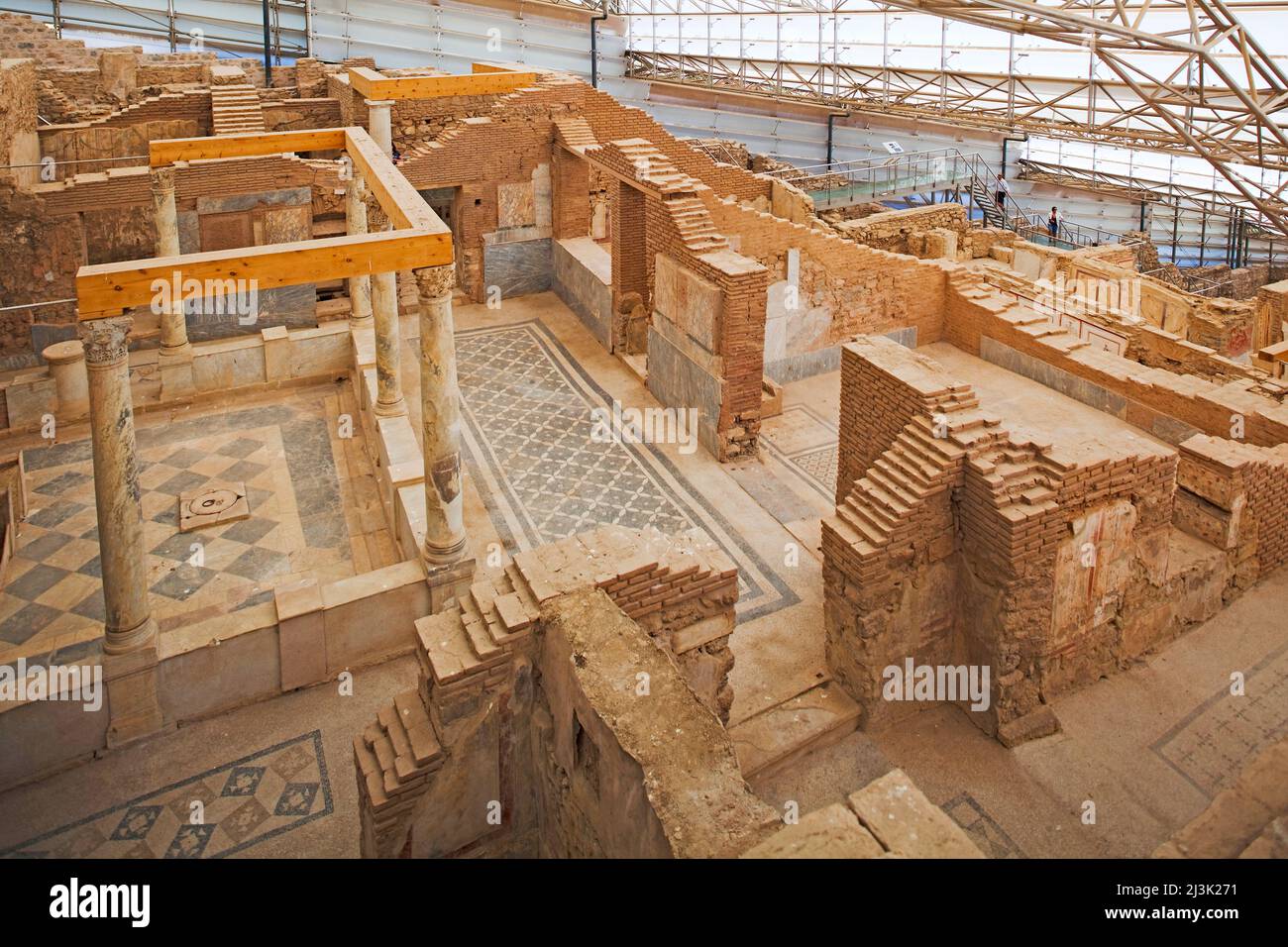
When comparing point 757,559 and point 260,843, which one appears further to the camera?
point 757,559

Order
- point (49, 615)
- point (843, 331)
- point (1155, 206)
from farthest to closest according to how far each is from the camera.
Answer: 1. point (1155, 206)
2. point (843, 331)
3. point (49, 615)

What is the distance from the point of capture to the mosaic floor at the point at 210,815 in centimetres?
601

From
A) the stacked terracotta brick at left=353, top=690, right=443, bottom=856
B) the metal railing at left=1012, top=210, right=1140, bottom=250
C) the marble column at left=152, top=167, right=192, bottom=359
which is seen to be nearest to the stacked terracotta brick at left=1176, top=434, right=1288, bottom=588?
the stacked terracotta brick at left=353, top=690, right=443, bottom=856

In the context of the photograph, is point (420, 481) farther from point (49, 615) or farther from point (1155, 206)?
Result: point (1155, 206)

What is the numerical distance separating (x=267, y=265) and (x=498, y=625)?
307 cm

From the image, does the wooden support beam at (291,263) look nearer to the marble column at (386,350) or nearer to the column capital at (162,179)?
the marble column at (386,350)

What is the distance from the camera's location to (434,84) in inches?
Answer: 501

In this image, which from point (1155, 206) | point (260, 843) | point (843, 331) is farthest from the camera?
point (1155, 206)

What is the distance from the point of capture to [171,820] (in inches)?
245

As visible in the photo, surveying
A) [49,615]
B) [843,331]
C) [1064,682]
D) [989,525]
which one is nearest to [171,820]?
[49,615]

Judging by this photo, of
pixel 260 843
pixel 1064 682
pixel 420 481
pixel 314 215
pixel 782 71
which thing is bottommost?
pixel 260 843

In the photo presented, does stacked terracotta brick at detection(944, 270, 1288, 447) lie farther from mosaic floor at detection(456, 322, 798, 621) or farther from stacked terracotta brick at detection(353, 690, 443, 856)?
stacked terracotta brick at detection(353, 690, 443, 856)

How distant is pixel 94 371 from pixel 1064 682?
691cm

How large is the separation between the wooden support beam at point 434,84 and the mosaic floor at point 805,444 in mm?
5861
